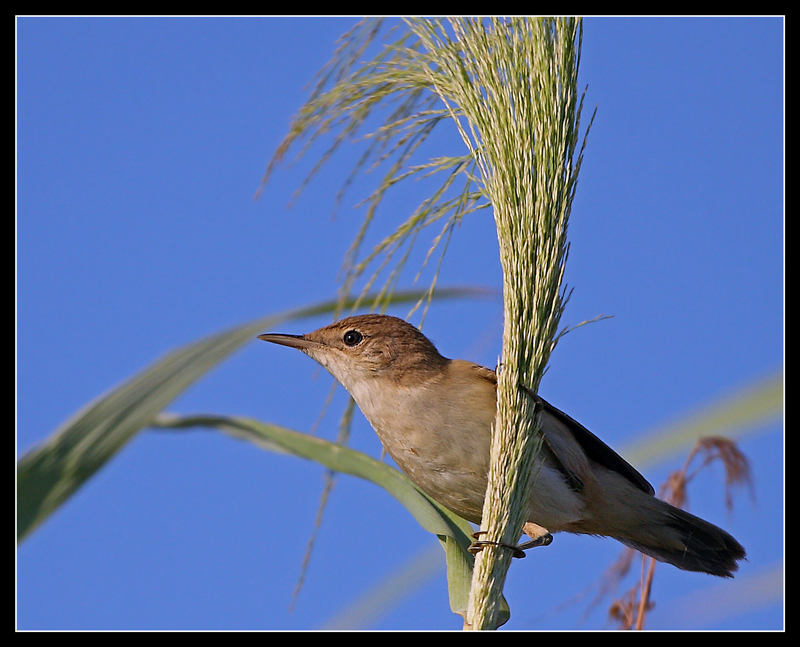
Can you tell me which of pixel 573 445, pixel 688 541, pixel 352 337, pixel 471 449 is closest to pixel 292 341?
pixel 352 337

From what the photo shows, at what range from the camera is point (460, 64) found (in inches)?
78.4

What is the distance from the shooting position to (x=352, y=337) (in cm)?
338

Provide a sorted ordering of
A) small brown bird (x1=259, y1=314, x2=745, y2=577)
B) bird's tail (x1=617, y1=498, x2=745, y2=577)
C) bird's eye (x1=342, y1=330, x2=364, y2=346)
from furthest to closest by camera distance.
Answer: bird's eye (x1=342, y1=330, x2=364, y2=346), bird's tail (x1=617, y1=498, x2=745, y2=577), small brown bird (x1=259, y1=314, x2=745, y2=577)

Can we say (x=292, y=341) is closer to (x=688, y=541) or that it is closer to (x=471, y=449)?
(x=471, y=449)

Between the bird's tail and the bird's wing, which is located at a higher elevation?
the bird's wing

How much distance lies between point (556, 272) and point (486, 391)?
4.49 ft

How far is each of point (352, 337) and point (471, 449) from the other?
86 cm

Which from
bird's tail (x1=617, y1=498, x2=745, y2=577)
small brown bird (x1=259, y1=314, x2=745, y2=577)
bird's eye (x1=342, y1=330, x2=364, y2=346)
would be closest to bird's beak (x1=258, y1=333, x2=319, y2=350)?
small brown bird (x1=259, y1=314, x2=745, y2=577)

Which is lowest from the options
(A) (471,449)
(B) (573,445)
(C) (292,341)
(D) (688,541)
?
(D) (688,541)

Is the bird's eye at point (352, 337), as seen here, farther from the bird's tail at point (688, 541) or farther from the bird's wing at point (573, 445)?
the bird's tail at point (688, 541)

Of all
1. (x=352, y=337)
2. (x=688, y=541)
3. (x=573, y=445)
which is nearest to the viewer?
(x=573, y=445)

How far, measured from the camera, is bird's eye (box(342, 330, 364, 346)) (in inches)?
133

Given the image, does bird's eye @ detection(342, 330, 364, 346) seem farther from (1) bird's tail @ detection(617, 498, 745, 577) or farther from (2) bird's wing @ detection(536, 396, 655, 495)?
(1) bird's tail @ detection(617, 498, 745, 577)

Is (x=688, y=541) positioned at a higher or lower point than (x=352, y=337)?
lower
